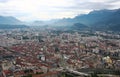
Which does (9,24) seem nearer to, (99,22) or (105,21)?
(99,22)

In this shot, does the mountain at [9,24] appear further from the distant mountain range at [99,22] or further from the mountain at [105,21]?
the mountain at [105,21]

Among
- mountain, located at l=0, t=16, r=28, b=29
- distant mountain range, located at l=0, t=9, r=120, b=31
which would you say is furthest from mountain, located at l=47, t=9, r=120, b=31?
mountain, located at l=0, t=16, r=28, b=29

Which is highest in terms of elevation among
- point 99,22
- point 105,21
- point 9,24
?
A: point 105,21

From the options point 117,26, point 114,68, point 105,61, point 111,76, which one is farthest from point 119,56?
point 117,26

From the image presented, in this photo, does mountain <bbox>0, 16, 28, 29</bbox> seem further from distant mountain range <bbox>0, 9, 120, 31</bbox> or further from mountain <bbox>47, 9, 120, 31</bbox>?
mountain <bbox>47, 9, 120, 31</bbox>

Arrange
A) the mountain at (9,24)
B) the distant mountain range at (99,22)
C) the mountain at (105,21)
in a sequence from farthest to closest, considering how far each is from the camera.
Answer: the mountain at (9,24), the distant mountain range at (99,22), the mountain at (105,21)

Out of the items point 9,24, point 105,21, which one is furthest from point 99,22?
point 9,24

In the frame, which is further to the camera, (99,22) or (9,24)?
(9,24)

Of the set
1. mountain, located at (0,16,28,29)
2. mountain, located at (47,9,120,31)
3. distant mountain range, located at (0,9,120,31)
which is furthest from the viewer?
mountain, located at (0,16,28,29)

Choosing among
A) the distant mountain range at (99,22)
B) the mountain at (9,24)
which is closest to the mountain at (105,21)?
the distant mountain range at (99,22)

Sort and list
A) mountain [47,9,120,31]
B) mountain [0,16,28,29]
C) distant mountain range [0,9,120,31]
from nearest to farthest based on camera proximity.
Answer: mountain [47,9,120,31], distant mountain range [0,9,120,31], mountain [0,16,28,29]

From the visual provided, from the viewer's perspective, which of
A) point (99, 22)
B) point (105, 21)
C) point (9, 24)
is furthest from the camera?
point (9, 24)
